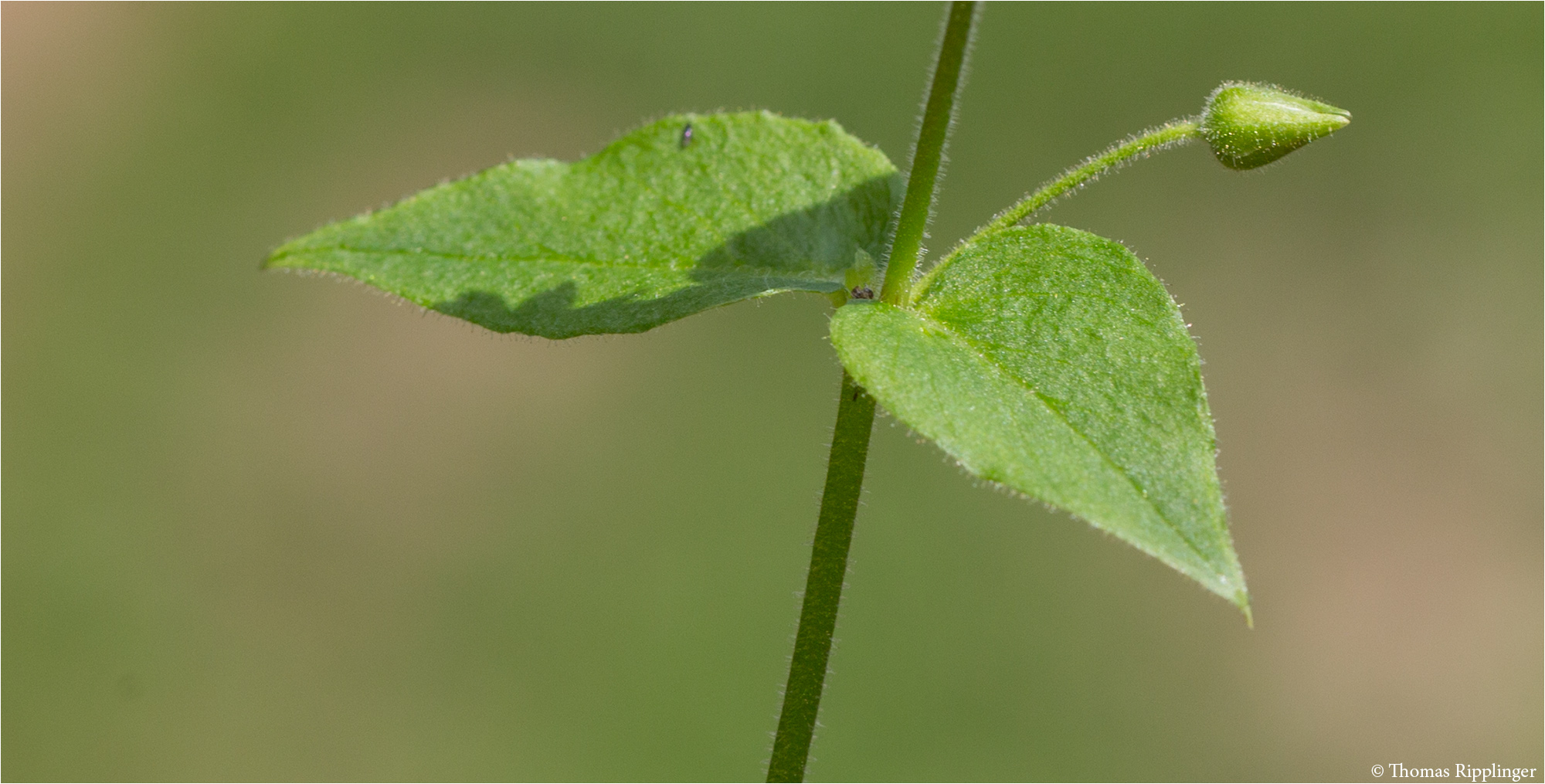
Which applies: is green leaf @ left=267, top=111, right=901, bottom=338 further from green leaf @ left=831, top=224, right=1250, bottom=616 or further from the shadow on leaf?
green leaf @ left=831, top=224, right=1250, bottom=616

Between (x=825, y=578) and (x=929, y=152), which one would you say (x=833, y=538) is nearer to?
(x=825, y=578)

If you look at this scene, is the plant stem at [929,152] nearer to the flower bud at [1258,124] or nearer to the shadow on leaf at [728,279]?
the shadow on leaf at [728,279]

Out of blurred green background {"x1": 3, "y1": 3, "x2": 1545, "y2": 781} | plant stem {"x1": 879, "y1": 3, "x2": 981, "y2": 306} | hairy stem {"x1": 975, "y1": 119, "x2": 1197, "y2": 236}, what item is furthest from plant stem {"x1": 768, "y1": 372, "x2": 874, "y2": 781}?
blurred green background {"x1": 3, "y1": 3, "x2": 1545, "y2": 781}

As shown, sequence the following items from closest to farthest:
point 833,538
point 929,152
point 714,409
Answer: point 929,152 → point 833,538 → point 714,409

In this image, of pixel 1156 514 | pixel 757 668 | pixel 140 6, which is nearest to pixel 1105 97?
pixel 757 668

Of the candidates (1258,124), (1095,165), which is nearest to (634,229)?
(1095,165)

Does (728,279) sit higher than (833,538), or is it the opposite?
(728,279)
